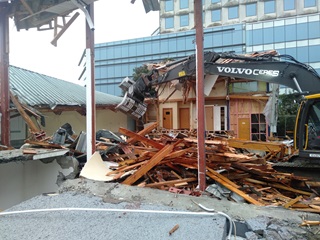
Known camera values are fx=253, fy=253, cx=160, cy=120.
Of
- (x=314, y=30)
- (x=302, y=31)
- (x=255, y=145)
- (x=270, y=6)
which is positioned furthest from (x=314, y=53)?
(x=255, y=145)

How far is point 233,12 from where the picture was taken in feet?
134

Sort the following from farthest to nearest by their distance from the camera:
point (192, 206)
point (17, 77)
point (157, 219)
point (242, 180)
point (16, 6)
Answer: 1. point (17, 77)
2. point (16, 6)
3. point (242, 180)
4. point (192, 206)
5. point (157, 219)

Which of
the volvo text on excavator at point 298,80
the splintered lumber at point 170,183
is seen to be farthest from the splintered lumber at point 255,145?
the splintered lumber at point 170,183

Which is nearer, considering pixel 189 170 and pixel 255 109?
pixel 189 170

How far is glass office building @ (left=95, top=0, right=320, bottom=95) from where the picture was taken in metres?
32.4

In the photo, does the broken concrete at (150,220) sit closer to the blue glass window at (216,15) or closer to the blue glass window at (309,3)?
the blue glass window at (309,3)

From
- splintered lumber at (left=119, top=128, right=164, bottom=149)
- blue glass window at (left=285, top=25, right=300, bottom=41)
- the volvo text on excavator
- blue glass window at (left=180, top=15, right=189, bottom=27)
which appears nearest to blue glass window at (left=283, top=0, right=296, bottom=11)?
blue glass window at (left=285, top=25, right=300, bottom=41)

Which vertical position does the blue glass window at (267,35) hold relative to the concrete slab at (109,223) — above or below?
above

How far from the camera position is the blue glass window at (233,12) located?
4071 centimetres

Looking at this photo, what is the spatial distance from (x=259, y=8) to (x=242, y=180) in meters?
42.1

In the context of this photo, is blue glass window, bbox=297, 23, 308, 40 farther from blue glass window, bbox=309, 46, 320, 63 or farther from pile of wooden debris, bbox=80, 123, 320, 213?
pile of wooden debris, bbox=80, 123, 320, 213

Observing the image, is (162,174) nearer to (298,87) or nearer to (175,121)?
(298,87)

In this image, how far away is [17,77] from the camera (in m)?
12.9

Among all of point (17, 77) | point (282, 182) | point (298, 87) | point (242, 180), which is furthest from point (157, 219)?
point (17, 77)
